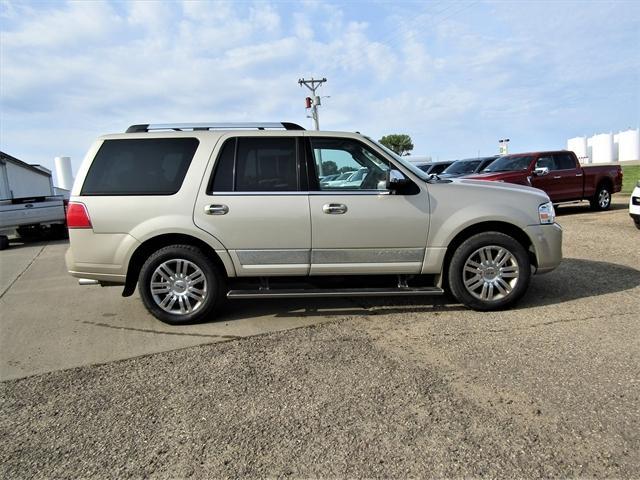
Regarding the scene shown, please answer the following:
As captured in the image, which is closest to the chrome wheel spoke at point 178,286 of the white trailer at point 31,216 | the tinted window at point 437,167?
the white trailer at point 31,216

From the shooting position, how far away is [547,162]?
1324 centimetres

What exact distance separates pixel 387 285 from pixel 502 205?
1468 mm

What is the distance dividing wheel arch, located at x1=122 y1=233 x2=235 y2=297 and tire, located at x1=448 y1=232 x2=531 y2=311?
2.37 meters

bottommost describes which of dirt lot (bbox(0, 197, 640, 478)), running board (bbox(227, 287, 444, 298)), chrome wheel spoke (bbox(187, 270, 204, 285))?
dirt lot (bbox(0, 197, 640, 478))

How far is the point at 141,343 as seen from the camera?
14.6 ft

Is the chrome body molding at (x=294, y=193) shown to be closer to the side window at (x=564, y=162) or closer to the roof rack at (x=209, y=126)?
the roof rack at (x=209, y=126)

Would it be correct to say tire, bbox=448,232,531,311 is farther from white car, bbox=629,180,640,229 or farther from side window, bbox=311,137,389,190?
white car, bbox=629,180,640,229

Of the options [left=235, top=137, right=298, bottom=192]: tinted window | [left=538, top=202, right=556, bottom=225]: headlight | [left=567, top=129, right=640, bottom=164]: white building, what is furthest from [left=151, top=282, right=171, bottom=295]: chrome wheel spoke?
[left=567, top=129, right=640, bottom=164]: white building

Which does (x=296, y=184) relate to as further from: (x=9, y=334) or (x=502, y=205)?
(x=9, y=334)

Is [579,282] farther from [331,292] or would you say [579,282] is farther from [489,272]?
[331,292]

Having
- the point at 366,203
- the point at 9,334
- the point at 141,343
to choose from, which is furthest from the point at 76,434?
the point at 366,203

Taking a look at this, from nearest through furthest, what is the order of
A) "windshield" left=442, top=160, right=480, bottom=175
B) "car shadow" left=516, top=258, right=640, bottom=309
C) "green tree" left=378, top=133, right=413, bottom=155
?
"car shadow" left=516, top=258, right=640, bottom=309, "windshield" left=442, top=160, right=480, bottom=175, "green tree" left=378, top=133, right=413, bottom=155

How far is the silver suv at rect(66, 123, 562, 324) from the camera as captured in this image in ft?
15.4

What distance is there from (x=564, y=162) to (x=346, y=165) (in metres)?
10.9
